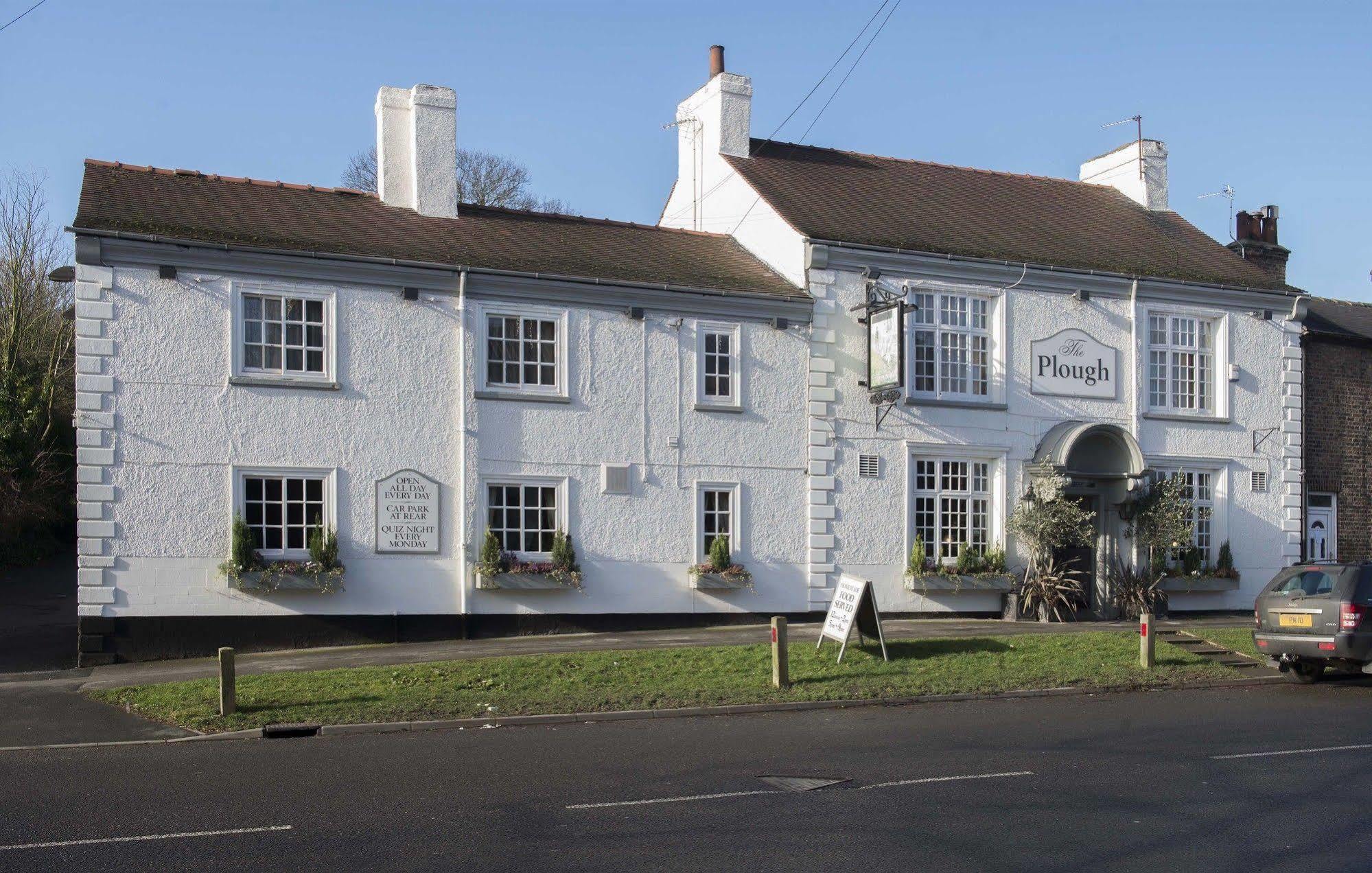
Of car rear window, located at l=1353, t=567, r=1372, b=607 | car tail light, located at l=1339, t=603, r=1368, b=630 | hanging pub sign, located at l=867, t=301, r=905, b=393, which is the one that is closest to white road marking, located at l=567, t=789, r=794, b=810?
car tail light, located at l=1339, t=603, r=1368, b=630

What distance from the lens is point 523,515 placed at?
1994cm

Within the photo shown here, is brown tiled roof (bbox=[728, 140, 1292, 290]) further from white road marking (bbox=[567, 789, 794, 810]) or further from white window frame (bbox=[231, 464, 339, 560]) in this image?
white road marking (bbox=[567, 789, 794, 810])

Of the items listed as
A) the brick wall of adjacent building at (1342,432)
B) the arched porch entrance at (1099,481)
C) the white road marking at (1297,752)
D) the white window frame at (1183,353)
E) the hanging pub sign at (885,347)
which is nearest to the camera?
the white road marking at (1297,752)

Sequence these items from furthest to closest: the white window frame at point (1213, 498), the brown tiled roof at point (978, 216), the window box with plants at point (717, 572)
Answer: the white window frame at point (1213, 498) < the brown tiled roof at point (978, 216) < the window box with plants at point (717, 572)

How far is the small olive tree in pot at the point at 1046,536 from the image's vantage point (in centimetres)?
2222

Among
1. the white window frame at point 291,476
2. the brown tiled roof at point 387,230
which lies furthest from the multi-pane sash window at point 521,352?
the white window frame at point 291,476

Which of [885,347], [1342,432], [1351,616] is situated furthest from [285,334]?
[1342,432]

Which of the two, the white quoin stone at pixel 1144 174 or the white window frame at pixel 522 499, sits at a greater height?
the white quoin stone at pixel 1144 174

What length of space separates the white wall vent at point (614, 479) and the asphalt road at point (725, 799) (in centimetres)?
741

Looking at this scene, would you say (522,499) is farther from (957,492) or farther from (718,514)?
(957,492)

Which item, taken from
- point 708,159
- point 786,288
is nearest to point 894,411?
point 786,288

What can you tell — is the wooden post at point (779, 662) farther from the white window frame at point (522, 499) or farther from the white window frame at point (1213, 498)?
the white window frame at point (1213, 498)

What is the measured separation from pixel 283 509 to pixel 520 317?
14.9 ft

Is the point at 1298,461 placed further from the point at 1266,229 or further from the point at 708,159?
the point at 708,159
